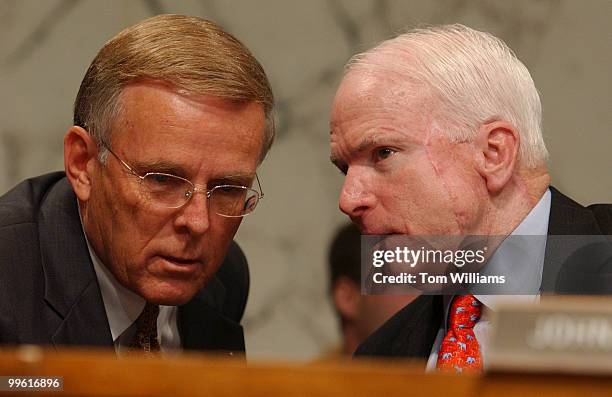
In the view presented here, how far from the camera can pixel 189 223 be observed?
168 centimetres

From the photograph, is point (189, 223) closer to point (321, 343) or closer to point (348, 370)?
point (321, 343)

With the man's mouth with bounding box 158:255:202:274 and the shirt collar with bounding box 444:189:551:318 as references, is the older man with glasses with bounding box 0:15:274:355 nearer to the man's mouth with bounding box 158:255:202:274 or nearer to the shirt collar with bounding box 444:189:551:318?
the man's mouth with bounding box 158:255:202:274

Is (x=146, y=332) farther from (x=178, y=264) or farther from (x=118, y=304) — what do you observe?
(x=178, y=264)

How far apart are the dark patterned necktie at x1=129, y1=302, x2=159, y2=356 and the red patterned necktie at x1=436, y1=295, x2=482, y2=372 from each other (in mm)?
586

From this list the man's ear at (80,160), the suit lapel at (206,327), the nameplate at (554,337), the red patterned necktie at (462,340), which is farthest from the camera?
the suit lapel at (206,327)

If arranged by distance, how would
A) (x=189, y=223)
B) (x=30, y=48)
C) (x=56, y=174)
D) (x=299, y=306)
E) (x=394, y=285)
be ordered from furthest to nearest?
1. (x=30, y=48)
2. (x=299, y=306)
3. (x=56, y=174)
4. (x=394, y=285)
5. (x=189, y=223)

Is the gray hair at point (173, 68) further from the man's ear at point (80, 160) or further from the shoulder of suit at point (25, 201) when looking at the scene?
the shoulder of suit at point (25, 201)

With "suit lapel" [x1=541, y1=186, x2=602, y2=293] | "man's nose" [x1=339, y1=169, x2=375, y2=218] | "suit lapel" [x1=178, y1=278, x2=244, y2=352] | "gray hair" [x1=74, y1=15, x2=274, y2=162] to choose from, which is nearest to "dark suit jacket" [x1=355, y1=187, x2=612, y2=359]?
"suit lapel" [x1=541, y1=186, x2=602, y2=293]

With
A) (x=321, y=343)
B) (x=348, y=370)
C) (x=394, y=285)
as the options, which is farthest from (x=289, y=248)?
(x=348, y=370)

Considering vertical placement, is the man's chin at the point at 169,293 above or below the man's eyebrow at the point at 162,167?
below

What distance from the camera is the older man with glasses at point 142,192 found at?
66.6 inches

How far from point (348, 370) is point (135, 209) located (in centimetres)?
91

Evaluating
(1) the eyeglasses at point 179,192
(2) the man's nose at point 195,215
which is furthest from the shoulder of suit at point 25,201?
(2) the man's nose at point 195,215

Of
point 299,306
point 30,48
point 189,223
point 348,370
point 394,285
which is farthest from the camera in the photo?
point 30,48
